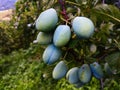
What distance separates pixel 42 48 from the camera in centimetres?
108

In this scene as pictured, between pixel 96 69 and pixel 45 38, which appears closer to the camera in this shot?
pixel 45 38

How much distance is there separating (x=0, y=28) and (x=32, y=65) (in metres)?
0.84

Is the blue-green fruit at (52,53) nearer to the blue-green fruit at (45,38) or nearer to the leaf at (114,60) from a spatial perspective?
the blue-green fruit at (45,38)

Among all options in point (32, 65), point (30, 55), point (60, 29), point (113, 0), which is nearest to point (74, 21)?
point (60, 29)

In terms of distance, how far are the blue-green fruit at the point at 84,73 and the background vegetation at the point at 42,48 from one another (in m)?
0.02

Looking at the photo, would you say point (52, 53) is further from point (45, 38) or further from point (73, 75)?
point (73, 75)

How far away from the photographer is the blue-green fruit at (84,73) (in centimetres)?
95

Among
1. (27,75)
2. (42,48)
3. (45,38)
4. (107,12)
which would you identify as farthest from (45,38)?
(27,75)

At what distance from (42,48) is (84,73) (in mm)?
185

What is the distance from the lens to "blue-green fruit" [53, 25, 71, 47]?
2.52 feet

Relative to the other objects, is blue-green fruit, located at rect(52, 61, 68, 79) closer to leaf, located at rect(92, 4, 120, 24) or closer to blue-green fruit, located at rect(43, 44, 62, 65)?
blue-green fruit, located at rect(43, 44, 62, 65)

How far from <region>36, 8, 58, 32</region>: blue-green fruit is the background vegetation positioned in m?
0.02

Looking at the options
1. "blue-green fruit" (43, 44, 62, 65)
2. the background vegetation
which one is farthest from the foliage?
"blue-green fruit" (43, 44, 62, 65)

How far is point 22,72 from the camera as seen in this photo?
4047mm
